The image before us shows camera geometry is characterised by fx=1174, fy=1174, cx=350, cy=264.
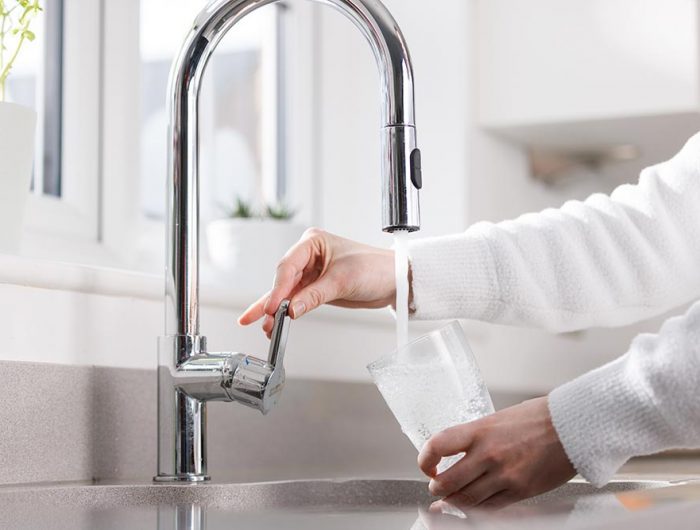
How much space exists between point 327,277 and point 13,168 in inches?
12.4

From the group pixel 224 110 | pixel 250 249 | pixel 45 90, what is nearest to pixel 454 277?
pixel 250 249

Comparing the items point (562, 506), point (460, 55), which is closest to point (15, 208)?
point (562, 506)

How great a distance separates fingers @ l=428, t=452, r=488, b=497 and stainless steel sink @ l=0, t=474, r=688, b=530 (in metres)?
0.02

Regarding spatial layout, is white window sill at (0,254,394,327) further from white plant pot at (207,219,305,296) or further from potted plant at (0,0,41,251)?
white plant pot at (207,219,305,296)

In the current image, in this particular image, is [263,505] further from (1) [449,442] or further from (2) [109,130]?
(2) [109,130]

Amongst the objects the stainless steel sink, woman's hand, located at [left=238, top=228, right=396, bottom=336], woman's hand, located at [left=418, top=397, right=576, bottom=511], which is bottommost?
the stainless steel sink

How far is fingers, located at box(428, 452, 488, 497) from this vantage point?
0.81 meters

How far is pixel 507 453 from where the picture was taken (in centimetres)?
81

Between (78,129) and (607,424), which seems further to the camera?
(78,129)

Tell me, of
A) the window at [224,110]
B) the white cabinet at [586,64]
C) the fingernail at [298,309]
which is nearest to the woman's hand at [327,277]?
the fingernail at [298,309]

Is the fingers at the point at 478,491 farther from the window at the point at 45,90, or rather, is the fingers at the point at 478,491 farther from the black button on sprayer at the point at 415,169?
the window at the point at 45,90

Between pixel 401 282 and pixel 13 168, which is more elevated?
pixel 13 168

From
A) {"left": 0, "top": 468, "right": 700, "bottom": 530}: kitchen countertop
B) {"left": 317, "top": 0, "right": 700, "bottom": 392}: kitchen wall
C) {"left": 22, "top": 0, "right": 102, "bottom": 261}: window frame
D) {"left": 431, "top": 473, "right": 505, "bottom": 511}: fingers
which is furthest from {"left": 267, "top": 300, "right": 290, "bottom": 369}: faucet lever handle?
{"left": 317, "top": 0, "right": 700, "bottom": 392}: kitchen wall

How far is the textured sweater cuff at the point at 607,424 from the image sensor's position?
2.57 ft
